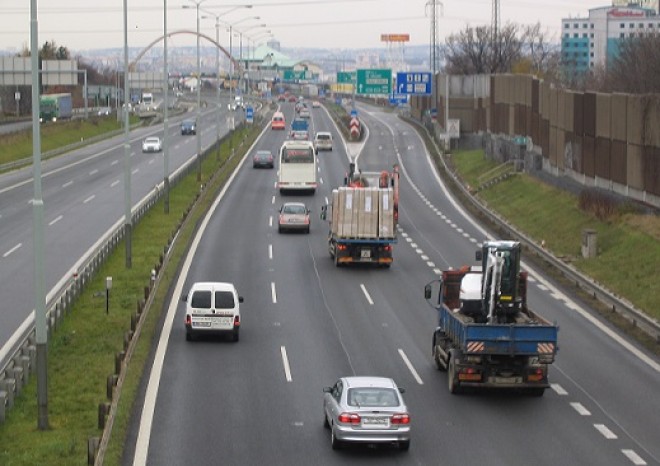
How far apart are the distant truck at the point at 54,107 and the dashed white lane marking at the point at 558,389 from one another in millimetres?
133487

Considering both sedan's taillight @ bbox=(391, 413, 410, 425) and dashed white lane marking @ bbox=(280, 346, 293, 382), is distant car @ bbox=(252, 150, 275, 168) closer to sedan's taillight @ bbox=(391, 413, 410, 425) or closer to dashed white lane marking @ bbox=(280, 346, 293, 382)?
dashed white lane marking @ bbox=(280, 346, 293, 382)

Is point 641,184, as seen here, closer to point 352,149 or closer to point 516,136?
point 516,136

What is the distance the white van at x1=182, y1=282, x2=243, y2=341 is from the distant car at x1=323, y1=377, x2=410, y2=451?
461 inches

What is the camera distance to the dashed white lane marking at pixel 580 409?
95.6 ft

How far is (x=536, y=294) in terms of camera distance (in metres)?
45.1

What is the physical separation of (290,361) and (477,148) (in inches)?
3005

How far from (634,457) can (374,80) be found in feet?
361

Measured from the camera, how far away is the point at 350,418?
81.2 feet

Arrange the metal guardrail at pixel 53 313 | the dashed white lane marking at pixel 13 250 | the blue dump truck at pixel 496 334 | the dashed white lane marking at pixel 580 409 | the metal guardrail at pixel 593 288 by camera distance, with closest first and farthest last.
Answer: the dashed white lane marking at pixel 580 409, the blue dump truck at pixel 496 334, the metal guardrail at pixel 53 313, the metal guardrail at pixel 593 288, the dashed white lane marking at pixel 13 250

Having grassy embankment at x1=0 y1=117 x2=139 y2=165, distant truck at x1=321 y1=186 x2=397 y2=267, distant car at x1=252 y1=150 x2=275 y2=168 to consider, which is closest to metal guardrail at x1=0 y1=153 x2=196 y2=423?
distant truck at x1=321 y1=186 x2=397 y2=267

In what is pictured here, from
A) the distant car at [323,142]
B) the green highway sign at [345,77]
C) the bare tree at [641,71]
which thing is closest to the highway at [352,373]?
the bare tree at [641,71]

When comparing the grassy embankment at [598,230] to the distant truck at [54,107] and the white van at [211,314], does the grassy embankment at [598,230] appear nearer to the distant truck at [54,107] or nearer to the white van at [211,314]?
the white van at [211,314]

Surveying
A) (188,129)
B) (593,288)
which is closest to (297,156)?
(593,288)

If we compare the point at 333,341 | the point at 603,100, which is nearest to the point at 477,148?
the point at 603,100
